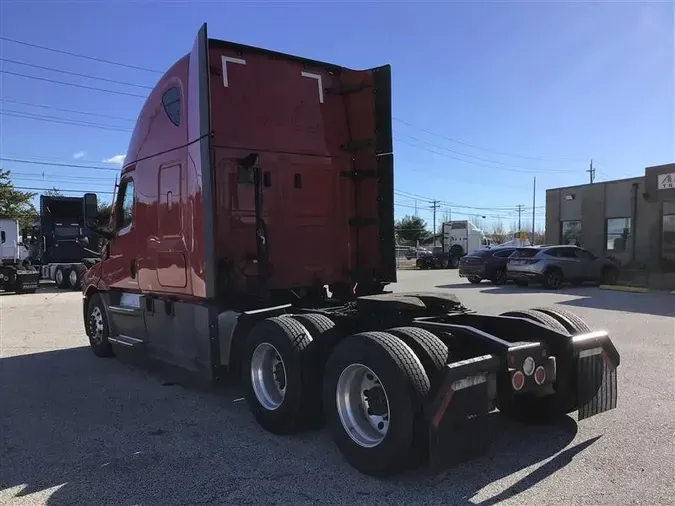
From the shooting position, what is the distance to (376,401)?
400 cm

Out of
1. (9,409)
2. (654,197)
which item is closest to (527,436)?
(9,409)

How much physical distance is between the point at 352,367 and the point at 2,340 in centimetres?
881

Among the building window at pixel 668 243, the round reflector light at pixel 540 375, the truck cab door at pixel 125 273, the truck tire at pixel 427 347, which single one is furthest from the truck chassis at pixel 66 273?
the building window at pixel 668 243

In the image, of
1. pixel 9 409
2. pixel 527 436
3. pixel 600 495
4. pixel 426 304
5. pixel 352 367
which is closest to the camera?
pixel 600 495

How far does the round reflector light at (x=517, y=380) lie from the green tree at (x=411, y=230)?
79.8m

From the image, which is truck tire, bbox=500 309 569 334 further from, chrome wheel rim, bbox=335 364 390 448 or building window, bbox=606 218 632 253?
building window, bbox=606 218 632 253

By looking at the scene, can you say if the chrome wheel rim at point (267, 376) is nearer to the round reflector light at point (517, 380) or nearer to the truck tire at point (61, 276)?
the round reflector light at point (517, 380)

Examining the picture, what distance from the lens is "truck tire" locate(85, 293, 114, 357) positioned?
812 cm

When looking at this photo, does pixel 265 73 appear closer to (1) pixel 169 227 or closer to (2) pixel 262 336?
(1) pixel 169 227

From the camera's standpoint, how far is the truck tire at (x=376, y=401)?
3.50m

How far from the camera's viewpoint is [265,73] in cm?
614

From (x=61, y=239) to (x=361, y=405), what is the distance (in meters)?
23.2

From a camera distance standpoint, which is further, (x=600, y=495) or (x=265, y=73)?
(x=265, y=73)

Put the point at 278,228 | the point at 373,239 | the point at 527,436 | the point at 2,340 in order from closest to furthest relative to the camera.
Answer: the point at 527,436 → the point at 278,228 → the point at 373,239 → the point at 2,340
